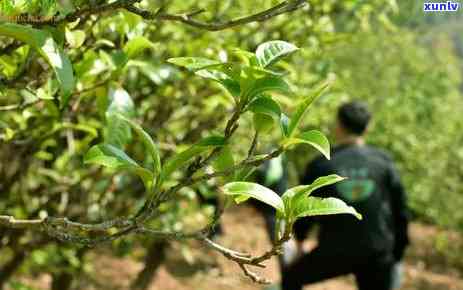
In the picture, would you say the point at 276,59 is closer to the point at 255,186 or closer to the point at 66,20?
the point at 255,186

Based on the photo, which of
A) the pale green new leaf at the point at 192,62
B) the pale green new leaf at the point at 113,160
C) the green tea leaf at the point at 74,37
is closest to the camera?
the pale green new leaf at the point at 192,62

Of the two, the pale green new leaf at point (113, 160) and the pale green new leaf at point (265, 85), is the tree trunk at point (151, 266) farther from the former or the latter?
the pale green new leaf at point (265, 85)

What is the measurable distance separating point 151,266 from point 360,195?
80.0 inches

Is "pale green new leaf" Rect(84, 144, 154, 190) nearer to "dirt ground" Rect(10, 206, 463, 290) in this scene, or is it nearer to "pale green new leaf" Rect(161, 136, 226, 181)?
"pale green new leaf" Rect(161, 136, 226, 181)

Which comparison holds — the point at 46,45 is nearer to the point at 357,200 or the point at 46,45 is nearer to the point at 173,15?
the point at 173,15

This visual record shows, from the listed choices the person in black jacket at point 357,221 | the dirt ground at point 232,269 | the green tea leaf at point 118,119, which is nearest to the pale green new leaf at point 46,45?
the green tea leaf at point 118,119

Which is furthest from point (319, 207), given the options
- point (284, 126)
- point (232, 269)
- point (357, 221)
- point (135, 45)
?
point (232, 269)

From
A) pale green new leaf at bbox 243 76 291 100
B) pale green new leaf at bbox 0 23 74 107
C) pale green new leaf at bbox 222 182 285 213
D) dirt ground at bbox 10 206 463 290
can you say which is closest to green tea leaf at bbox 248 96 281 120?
pale green new leaf at bbox 243 76 291 100

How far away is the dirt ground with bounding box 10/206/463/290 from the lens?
303 inches

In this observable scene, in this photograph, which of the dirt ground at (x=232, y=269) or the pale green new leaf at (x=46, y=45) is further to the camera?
the dirt ground at (x=232, y=269)

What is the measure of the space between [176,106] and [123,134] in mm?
1978

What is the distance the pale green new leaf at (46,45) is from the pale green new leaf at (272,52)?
375 millimetres

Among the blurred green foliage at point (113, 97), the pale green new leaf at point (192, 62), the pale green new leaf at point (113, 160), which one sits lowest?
the blurred green foliage at point (113, 97)

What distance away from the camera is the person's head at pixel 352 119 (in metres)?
4.71
